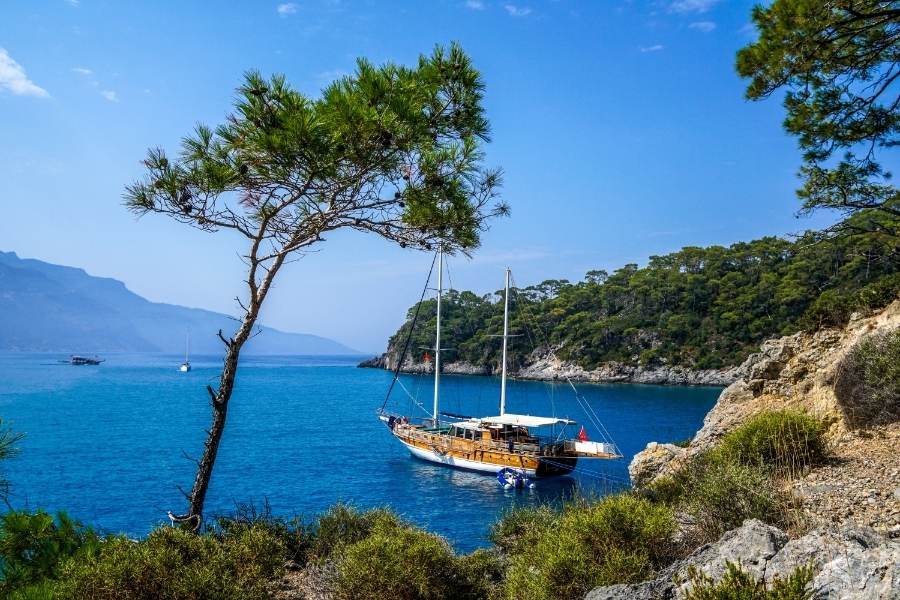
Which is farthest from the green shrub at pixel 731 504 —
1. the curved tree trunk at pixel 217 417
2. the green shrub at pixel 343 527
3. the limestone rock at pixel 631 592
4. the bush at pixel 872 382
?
the curved tree trunk at pixel 217 417

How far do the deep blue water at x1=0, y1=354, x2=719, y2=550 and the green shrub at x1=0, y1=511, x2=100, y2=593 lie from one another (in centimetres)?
624

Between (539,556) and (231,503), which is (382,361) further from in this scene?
(539,556)

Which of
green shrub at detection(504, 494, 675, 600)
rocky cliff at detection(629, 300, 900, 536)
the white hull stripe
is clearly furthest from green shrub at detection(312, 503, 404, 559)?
the white hull stripe

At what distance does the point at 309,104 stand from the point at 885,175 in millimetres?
8822

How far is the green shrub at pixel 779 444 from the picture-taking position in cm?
778

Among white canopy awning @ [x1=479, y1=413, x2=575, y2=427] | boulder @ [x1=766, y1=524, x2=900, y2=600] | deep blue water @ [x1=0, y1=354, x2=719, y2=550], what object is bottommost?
deep blue water @ [x1=0, y1=354, x2=719, y2=550]

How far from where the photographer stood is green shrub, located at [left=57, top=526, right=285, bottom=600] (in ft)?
15.6

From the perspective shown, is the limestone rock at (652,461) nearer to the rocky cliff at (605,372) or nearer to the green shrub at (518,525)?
the green shrub at (518,525)

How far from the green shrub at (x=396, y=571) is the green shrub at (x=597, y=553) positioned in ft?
2.38

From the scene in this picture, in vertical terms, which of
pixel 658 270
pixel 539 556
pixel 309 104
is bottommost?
pixel 539 556

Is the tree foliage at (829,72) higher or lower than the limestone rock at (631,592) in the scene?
higher

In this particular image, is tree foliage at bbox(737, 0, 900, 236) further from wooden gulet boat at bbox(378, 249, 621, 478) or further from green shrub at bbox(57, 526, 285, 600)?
wooden gulet boat at bbox(378, 249, 621, 478)

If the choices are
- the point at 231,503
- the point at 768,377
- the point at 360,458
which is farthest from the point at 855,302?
the point at 360,458

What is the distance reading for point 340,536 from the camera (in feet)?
26.2
